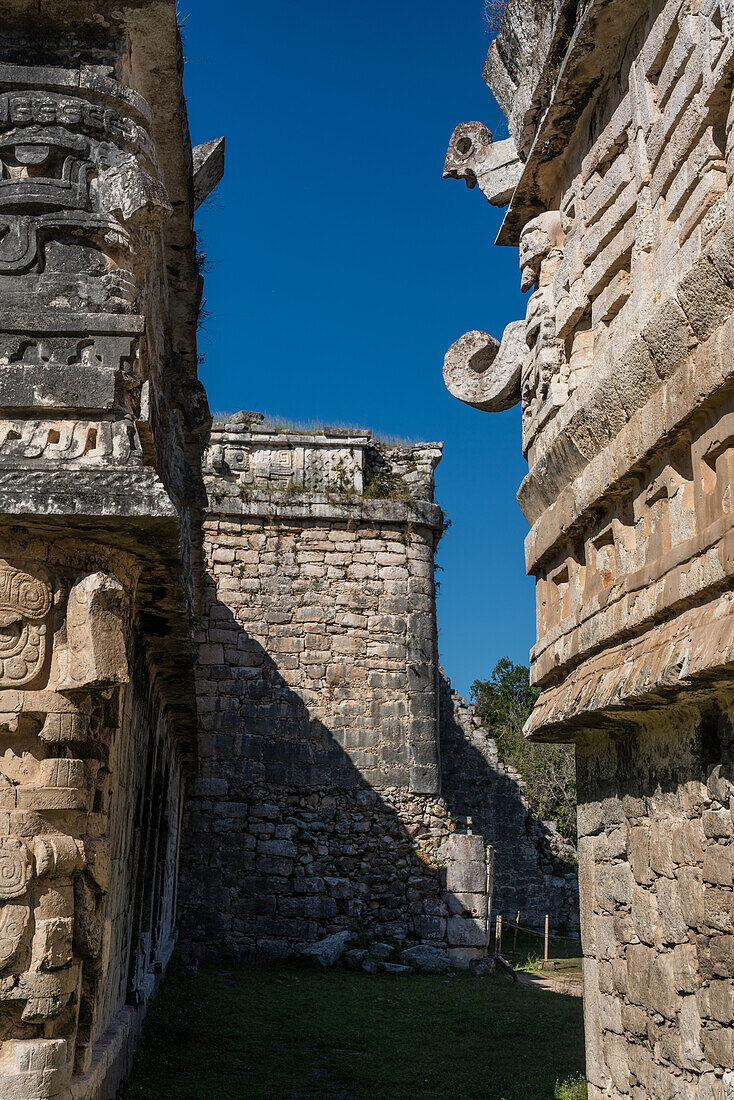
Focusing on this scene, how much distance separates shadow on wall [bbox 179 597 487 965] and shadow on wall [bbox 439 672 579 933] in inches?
149

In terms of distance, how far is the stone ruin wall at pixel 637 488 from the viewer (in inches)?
127

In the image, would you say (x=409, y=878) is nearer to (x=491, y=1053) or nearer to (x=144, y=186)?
(x=491, y=1053)

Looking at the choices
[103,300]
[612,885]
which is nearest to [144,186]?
[103,300]

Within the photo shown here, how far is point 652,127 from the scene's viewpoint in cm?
395

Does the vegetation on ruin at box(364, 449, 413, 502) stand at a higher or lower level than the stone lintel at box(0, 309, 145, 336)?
higher

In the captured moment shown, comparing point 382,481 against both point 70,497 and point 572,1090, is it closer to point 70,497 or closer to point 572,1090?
point 572,1090

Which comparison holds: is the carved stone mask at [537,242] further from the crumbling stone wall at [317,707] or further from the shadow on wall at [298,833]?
the shadow on wall at [298,833]

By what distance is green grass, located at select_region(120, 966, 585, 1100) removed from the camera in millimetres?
6391

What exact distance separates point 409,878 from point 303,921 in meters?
1.39

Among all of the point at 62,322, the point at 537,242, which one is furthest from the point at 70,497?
the point at 537,242

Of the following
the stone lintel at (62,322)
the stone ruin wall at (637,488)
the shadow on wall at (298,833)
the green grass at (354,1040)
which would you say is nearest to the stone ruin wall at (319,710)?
the shadow on wall at (298,833)

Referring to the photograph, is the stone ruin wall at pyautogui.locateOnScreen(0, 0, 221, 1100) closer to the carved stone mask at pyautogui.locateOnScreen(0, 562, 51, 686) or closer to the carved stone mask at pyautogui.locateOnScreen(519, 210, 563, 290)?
the carved stone mask at pyautogui.locateOnScreen(0, 562, 51, 686)

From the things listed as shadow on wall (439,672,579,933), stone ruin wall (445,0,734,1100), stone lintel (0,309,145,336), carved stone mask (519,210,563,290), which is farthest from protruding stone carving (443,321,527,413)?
shadow on wall (439,672,579,933)

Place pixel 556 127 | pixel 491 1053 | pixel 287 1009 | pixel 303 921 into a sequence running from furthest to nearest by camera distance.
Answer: pixel 303 921 → pixel 287 1009 → pixel 491 1053 → pixel 556 127
